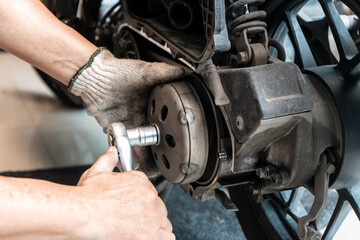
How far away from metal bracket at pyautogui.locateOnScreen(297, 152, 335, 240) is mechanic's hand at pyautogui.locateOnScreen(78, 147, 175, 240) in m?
0.25

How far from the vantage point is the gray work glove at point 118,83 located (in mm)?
915

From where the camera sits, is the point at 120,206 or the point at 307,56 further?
the point at 307,56

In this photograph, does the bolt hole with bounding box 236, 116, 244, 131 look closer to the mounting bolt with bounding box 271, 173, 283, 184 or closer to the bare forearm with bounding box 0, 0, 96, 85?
the mounting bolt with bounding box 271, 173, 283, 184

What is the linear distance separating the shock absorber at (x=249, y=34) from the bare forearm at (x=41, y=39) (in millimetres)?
340

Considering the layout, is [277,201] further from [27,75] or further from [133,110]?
[27,75]

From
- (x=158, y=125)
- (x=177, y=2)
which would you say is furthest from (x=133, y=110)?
(x=177, y=2)

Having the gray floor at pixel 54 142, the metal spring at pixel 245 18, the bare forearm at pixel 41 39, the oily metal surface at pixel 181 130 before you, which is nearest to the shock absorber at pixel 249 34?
the metal spring at pixel 245 18

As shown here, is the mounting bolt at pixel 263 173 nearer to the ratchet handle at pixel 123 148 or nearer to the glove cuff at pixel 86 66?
the ratchet handle at pixel 123 148

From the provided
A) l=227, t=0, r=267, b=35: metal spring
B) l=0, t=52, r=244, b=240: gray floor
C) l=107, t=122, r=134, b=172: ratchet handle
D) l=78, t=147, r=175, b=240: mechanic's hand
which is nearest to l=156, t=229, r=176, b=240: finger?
l=78, t=147, r=175, b=240: mechanic's hand

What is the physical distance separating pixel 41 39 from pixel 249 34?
0.44 m

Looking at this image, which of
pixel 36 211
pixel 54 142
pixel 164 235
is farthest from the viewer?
pixel 54 142

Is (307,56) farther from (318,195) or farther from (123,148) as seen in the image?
(123,148)

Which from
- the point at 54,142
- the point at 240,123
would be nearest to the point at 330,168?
the point at 240,123

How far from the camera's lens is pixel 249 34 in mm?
768
